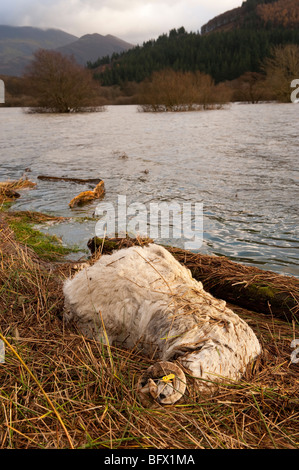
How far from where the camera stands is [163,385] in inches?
76.1

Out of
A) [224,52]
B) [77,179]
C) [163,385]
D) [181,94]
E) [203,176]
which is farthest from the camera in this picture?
[224,52]

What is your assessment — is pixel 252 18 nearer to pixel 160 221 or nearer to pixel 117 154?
pixel 117 154

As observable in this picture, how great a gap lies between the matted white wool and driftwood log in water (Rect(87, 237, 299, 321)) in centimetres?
64

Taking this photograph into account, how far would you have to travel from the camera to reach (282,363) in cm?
238

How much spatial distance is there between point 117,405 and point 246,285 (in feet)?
6.99

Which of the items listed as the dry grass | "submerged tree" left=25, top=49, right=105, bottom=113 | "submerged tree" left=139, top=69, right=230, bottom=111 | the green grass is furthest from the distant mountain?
the dry grass

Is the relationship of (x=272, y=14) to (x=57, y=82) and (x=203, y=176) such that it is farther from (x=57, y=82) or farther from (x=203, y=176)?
(x=203, y=176)

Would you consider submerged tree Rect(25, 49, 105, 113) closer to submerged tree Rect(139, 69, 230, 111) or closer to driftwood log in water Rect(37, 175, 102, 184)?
submerged tree Rect(139, 69, 230, 111)

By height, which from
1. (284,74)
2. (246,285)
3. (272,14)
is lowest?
(246,285)

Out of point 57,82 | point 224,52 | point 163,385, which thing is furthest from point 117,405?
point 224,52

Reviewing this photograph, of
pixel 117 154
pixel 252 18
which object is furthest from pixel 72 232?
pixel 252 18

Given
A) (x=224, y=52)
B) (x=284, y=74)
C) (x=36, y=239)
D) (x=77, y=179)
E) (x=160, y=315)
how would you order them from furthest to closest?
(x=224, y=52) < (x=284, y=74) < (x=77, y=179) < (x=36, y=239) < (x=160, y=315)

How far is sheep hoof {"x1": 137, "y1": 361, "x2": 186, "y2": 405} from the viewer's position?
1.92 m

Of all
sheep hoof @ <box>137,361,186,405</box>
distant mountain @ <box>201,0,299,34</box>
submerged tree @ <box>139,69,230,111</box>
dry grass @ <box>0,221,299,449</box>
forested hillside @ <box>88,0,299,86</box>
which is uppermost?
distant mountain @ <box>201,0,299,34</box>
